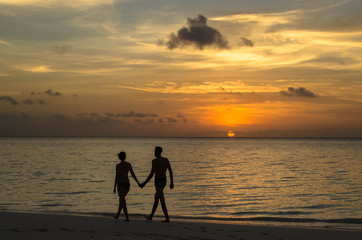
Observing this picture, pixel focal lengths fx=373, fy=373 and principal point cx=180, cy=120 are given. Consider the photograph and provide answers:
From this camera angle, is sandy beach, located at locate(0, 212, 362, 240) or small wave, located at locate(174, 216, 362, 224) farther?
small wave, located at locate(174, 216, 362, 224)

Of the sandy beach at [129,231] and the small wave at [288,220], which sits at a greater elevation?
the sandy beach at [129,231]

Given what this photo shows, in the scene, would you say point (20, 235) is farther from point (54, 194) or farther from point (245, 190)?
point (245, 190)

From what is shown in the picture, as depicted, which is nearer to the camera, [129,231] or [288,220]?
[129,231]

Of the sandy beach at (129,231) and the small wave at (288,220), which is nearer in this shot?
the sandy beach at (129,231)

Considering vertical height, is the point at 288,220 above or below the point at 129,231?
below

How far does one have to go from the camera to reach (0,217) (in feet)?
46.2

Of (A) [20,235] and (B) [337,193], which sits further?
(B) [337,193]

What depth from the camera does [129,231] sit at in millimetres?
11930

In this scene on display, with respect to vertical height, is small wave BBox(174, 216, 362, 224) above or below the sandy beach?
below

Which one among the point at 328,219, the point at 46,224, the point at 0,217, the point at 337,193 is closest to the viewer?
the point at 46,224

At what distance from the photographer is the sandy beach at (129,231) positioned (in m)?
11.1

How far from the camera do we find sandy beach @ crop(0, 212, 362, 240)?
437 inches

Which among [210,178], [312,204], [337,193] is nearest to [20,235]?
[312,204]

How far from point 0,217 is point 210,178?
24.7 metres
